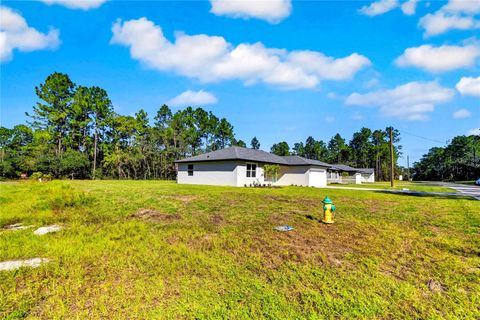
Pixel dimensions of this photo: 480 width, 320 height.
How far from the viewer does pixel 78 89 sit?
33.9 meters

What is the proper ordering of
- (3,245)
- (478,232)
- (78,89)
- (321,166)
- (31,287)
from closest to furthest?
(31,287)
(3,245)
(478,232)
(321,166)
(78,89)

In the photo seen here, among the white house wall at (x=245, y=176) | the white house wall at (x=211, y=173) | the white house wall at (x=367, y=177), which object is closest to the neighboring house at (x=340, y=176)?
the white house wall at (x=367, y=177)

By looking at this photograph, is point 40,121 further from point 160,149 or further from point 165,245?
point 165,245

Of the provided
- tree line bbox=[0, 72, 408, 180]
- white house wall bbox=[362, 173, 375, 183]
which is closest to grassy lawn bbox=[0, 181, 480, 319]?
tree line bbox=[0, 72, 408, 180]

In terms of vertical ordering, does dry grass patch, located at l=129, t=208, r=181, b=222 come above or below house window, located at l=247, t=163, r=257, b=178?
below

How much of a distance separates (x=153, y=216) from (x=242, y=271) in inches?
173

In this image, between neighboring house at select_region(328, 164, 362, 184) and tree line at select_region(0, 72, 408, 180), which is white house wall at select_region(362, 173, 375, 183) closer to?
neighboring house at select_region(328, 164, 362, 184)

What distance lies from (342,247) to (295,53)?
11479 mm

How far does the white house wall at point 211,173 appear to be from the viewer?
1989 centimetres

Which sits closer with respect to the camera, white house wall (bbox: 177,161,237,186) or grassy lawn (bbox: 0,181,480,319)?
grassy lawn (bbox: 0,181,480,319)

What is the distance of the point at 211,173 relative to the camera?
Answer: 832 inches

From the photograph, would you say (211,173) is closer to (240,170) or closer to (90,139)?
(240,170)

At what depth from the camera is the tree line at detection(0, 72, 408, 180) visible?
2939cm

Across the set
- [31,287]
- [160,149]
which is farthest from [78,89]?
[31,287]
